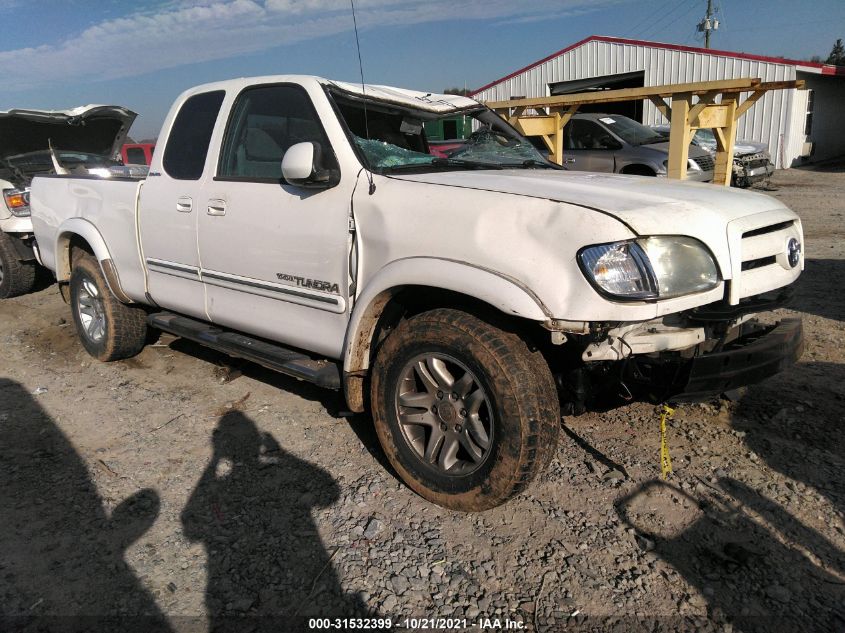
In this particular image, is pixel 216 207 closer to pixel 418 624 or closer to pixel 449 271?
pixel 449 271

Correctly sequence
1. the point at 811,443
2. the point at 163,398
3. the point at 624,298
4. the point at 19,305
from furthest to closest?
the point at 19,305 < the point at 163,398 < the point at 811,443 < the point at 624,298

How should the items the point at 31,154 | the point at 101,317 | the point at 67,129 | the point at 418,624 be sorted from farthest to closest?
the point at 31,154 → the point at 67,129 → the point at 101,317 → the point at 418,624

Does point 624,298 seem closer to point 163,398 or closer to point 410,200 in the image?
point 410,200

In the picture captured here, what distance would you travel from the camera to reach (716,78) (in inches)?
854

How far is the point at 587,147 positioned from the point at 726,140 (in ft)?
13.9

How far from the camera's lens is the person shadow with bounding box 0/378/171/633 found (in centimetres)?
250

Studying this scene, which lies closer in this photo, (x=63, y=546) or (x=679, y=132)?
(x=63, y=546)

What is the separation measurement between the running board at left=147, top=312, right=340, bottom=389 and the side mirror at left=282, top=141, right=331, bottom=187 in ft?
3.22

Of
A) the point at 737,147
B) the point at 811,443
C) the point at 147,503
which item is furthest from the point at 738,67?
the point at 147,503

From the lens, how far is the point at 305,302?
3.49 metres

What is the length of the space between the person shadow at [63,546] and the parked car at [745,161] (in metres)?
13.3

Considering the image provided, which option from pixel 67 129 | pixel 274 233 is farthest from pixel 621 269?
pixel 67 129

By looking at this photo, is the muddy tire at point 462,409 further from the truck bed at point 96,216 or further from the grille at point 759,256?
the truck bed at point 96,216

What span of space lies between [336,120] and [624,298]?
180cm
